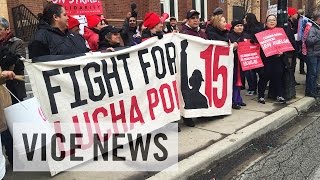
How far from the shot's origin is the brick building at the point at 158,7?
33.9ft

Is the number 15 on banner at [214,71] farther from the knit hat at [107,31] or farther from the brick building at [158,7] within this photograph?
the brick building at [158,7]

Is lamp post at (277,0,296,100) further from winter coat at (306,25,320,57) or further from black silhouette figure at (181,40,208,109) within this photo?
black silhouette figure at (181,40,208,109)

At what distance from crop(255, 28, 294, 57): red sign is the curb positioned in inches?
40.3

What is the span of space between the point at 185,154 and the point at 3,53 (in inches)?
94.1

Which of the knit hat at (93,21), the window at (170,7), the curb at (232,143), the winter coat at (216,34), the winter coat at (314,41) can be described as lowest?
the curb at (232,143)

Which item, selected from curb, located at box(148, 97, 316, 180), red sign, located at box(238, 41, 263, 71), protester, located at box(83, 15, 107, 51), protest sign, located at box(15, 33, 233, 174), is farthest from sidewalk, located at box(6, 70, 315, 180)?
protester, located at box(83, 15, 107, 51)

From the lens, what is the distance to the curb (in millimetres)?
3954

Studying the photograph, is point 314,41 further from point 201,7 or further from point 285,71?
point 201,7

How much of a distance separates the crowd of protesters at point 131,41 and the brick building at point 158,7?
434 cm

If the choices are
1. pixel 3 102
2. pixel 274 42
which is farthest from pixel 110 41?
pixel 274 42

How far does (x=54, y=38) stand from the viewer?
4.15m

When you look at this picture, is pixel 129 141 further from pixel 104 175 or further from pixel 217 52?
pixel 217 52

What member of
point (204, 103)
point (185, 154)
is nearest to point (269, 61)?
point (204, 103)

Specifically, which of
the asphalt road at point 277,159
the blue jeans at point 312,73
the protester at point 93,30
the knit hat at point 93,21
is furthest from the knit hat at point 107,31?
the blue jeans at point 312,73
